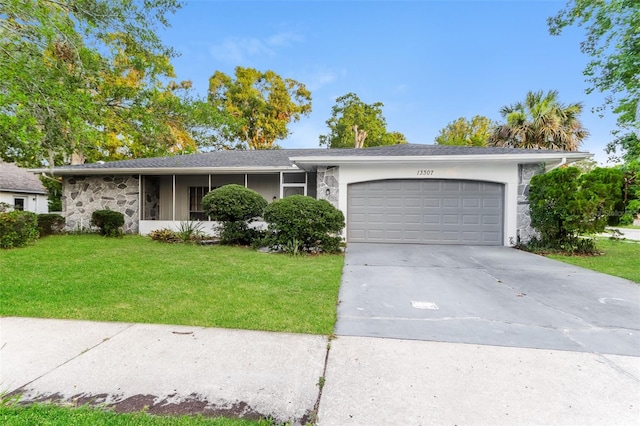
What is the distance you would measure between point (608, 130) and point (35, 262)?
19.2 m

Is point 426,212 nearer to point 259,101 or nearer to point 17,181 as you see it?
point 259,101

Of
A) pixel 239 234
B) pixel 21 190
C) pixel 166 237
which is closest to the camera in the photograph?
pixel 239 234

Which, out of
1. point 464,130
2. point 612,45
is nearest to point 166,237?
point 612,45

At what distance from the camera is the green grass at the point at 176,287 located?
349 centimetres

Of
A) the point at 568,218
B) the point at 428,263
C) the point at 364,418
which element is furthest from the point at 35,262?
the point at 568,218

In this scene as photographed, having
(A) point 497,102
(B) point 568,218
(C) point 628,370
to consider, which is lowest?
(C) point 628,370

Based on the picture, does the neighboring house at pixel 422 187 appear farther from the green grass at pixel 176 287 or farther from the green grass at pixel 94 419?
the green grass at pixel 94 419

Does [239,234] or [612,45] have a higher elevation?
[612,45]

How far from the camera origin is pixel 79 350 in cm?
271

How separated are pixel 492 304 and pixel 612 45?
1182 centimetres

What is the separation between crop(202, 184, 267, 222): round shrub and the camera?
338 inches

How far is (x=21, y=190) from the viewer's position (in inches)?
770

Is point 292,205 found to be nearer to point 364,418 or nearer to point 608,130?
point 364,418

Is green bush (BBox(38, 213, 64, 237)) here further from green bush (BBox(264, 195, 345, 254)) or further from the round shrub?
green bush (BBox(264, 195, 345, 254))
